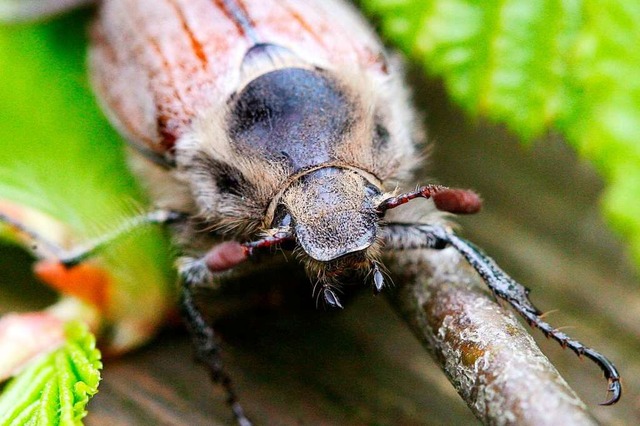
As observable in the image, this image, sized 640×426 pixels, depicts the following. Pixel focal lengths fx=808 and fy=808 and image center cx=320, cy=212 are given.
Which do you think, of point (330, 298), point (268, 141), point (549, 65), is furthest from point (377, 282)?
point (549, 65)

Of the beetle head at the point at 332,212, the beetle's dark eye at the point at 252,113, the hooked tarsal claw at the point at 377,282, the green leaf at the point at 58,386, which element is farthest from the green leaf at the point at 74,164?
the hooked tarsal claw at the point at 377,282

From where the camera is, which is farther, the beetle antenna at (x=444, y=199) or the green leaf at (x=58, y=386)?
the beetle antenna at (x=444, y=199)

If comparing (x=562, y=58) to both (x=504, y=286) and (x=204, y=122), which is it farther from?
(x=204, y=122)

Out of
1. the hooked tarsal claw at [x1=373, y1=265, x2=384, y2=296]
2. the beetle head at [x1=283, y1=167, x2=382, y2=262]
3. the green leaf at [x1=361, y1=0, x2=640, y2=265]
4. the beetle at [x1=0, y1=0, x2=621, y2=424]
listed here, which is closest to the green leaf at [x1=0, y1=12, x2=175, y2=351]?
the beetle at [x1=0, y1=0, x2=621, y2=424]

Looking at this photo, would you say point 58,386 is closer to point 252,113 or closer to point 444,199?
point 252,113

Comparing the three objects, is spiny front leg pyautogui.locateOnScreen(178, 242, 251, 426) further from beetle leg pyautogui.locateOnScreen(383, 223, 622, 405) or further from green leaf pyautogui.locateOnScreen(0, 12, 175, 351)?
beetle leg pyautogui.locateOnScreen(383, 223, 622, 405)

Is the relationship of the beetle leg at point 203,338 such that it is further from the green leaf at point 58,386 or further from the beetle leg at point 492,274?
the beetle leg at point 492,274
